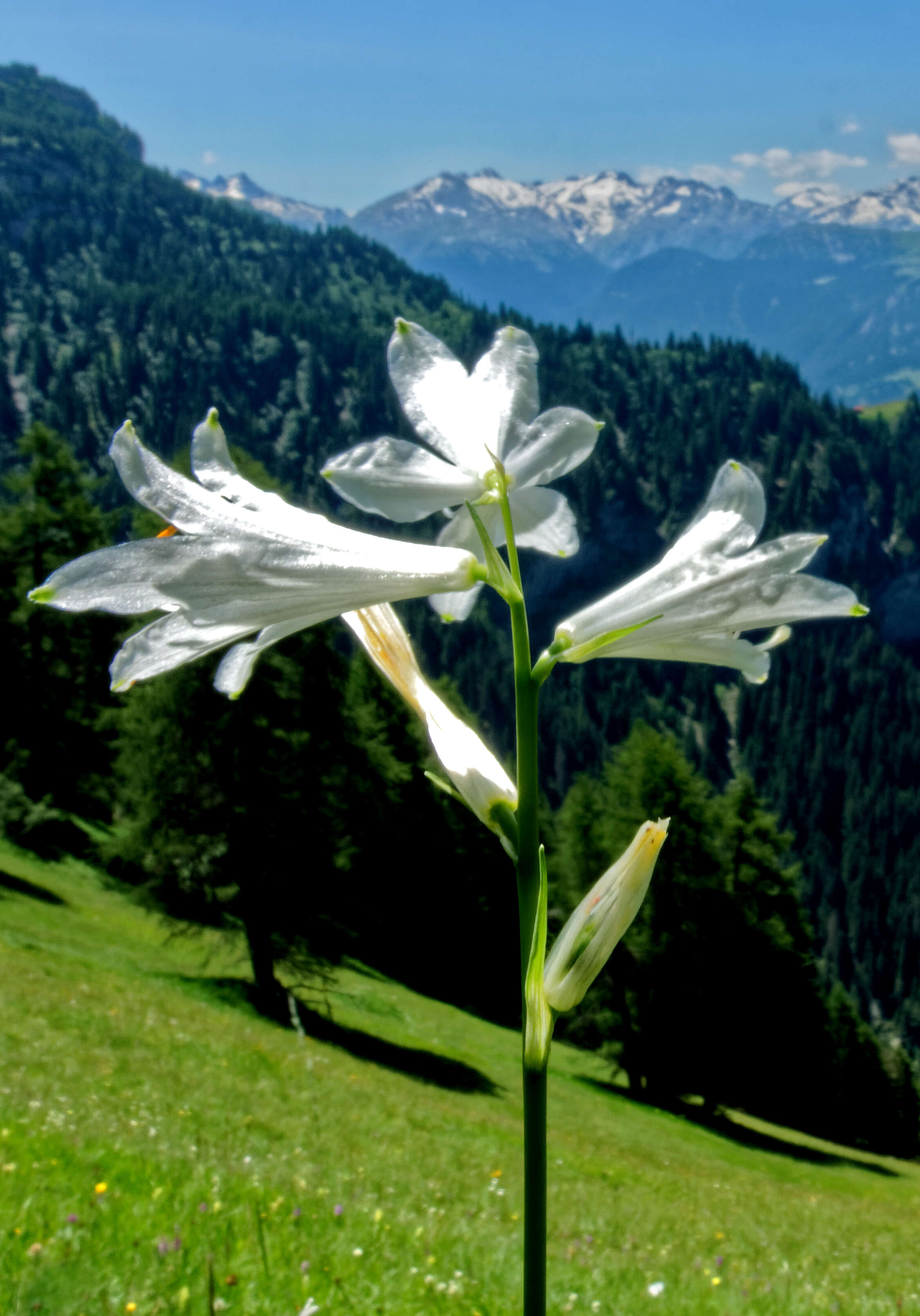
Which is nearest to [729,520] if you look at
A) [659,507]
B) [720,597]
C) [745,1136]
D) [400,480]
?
[720,597]

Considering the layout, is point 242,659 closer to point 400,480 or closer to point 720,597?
point 400,480

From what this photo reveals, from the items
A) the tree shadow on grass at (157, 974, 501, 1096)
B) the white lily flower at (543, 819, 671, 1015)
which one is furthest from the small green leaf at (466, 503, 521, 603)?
the tree shadow on grass at (157, 974, 501, 1096)

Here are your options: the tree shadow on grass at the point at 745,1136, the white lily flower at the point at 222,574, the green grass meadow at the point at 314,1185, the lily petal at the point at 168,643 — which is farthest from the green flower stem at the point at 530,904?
the tree shadow on grass at the point at 745,1136

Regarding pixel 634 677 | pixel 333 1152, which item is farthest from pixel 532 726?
pixel 634 677

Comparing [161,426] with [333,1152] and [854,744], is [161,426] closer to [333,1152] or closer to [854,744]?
[854,744]

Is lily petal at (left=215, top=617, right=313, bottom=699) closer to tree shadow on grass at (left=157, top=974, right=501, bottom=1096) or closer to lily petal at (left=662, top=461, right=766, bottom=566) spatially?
lily petal at (left=662, top=461, right=766, bottom=566)

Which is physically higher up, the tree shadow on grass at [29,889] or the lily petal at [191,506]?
the lily petal at [191,506]

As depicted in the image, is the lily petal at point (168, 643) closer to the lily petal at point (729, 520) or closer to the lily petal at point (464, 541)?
the lily petal at point (464, 541)
